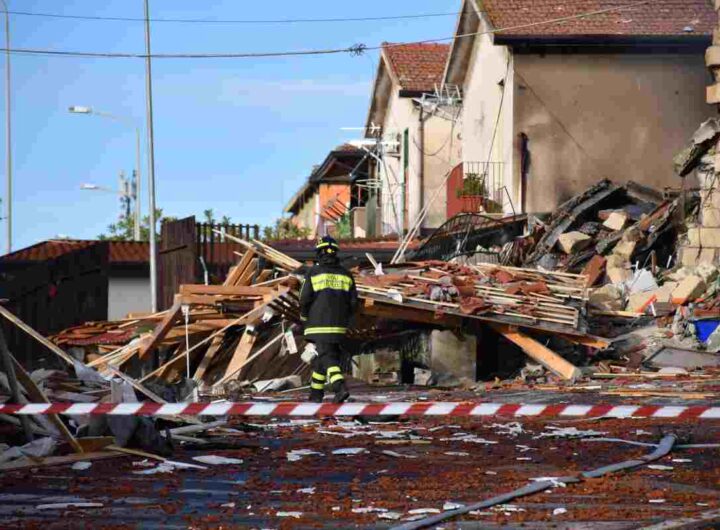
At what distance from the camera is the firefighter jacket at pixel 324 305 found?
46.7 ft

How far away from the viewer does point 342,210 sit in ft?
173

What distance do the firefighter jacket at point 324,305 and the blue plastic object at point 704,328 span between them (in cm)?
785

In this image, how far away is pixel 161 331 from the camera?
65.3 ft

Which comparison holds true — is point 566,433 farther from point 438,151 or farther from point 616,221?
point 438,151

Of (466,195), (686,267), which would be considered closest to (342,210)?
(466,195)

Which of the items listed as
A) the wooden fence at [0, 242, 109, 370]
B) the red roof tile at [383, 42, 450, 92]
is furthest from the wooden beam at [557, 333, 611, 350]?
the red roof tile at [383, 42, 450, 92]

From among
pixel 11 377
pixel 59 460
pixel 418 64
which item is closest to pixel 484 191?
pixel 418 64

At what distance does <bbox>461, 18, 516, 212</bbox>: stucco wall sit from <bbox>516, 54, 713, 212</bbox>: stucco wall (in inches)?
20.9

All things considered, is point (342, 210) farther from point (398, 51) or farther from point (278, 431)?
point (278, 431)

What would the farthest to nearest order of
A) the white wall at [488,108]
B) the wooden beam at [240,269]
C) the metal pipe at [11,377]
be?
the white wall at [488,108], the wooden beam at [240,269], the metal pipe at [11,377]

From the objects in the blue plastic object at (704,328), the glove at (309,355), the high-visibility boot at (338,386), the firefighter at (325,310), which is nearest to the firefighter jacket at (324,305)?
the firefighter at (325,310)

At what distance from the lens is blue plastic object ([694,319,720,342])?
20.2m

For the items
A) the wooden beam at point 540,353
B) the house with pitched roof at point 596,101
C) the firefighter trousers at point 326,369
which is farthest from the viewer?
the house with pitched roof at point 596,101

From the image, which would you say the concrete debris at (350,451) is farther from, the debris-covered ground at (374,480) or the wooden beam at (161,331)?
the wooden beam at (161,331)
